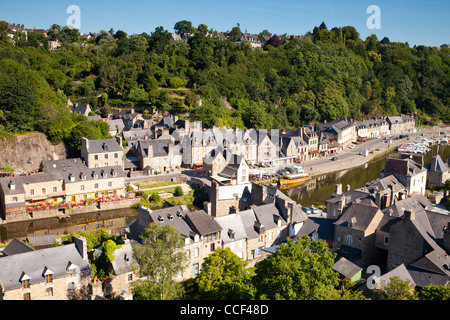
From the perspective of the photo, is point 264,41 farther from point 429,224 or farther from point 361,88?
point 429,224

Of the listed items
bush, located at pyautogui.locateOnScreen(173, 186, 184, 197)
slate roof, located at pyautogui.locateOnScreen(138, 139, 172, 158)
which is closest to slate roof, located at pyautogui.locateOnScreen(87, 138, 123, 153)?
slate roof, located at pyautogui.locateOnScreen(138, 139, 172, 158)

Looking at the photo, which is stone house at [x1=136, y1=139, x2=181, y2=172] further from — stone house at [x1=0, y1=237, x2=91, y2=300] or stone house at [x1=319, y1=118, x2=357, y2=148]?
stone house at [x1=319, y1=118, x2=357, y2=148]

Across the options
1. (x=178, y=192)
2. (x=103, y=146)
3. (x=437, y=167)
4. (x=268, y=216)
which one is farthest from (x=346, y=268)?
(x=103, y=146)

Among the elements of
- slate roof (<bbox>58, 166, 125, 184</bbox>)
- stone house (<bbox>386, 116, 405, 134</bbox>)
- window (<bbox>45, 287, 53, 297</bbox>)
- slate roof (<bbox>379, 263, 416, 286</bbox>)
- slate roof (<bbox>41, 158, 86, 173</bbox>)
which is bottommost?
window (<bbox>45, 287, 53, 297</bbox>)

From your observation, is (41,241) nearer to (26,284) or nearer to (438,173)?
(26,284)

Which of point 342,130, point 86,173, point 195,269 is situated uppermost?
point 342,130

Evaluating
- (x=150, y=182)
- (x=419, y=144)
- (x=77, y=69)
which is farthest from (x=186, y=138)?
(x=419, y=144)
